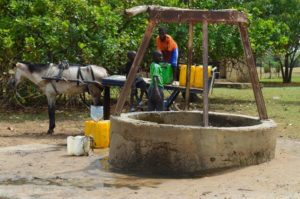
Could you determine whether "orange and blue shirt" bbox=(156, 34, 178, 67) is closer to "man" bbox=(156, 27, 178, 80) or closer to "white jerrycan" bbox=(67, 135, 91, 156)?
"man" bbox=(156, 27, 178, 80)

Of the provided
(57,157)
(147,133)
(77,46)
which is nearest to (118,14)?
(77,46)

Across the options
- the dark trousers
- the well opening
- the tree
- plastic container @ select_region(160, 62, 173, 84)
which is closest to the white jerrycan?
the well opening

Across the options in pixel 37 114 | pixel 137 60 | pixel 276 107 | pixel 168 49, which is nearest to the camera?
pixel 137 60

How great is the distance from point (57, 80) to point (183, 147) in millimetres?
5400

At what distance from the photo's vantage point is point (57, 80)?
41.2 ft

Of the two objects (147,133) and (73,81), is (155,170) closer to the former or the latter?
(147,133)

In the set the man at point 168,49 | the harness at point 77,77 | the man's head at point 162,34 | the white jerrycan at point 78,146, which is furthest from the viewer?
the harness at point 77,77

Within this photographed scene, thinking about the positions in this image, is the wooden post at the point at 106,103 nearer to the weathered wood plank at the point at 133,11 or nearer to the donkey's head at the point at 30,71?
the donkey's head at the point at 30,71

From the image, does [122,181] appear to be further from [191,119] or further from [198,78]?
[198,78]

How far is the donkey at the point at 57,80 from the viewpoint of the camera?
12.6 m

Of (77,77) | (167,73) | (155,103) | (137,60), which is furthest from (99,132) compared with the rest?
(77,77)

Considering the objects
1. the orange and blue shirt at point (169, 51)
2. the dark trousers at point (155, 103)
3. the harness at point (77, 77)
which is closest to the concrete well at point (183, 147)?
the dark trousers at point (155, 103)

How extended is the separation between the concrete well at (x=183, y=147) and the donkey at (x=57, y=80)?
14.0ft

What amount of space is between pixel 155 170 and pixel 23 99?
9230 millimetres
